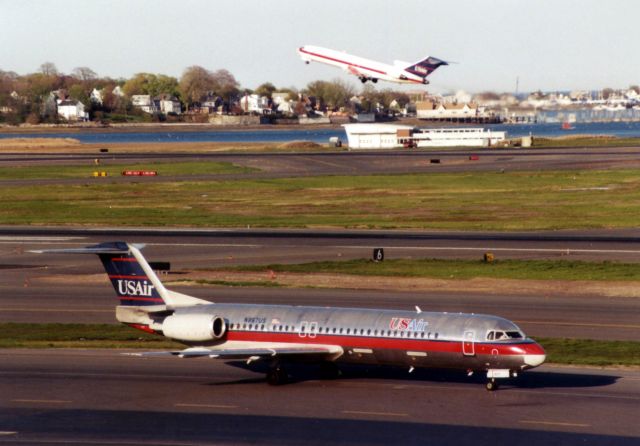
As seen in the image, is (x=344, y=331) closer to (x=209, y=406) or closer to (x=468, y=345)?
(x=468, y=345)

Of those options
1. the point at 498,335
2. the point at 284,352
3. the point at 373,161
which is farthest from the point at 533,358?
the point at 373,161

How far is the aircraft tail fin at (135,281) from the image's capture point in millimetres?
45250

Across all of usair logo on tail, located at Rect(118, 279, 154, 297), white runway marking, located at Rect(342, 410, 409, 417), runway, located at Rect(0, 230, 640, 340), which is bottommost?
runway, located at Rect(0, 230, 640, 340)

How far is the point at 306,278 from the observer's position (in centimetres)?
6906

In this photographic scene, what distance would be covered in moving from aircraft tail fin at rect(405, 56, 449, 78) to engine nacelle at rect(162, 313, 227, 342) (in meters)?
140

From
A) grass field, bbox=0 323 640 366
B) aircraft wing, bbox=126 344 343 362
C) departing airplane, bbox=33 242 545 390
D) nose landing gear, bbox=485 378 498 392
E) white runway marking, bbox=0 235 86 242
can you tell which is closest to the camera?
departing airplane, bbox=33 242 545 390

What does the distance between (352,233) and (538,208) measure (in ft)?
77.9

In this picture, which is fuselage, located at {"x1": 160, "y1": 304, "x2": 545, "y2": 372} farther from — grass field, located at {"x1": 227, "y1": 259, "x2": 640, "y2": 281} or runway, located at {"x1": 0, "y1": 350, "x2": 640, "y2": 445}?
grass field, located at {"x1": 227, "y1": 259, "x2": 640, "y2": 281}

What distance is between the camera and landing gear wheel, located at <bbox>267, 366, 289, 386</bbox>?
139 feet

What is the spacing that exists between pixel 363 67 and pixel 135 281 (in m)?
143

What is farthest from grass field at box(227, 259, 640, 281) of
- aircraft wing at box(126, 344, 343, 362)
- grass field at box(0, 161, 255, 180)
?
grass field at box(0, 161, 255, 180)

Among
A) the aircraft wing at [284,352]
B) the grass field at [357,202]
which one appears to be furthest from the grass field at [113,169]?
the aircraft wing at [284,352]

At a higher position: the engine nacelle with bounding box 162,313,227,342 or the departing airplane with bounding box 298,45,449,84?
the departing airplane with bounding box 298,45,449,84

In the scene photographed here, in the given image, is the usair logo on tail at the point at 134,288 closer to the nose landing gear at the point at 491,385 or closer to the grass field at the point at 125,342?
the grass field at the point at 125,342
